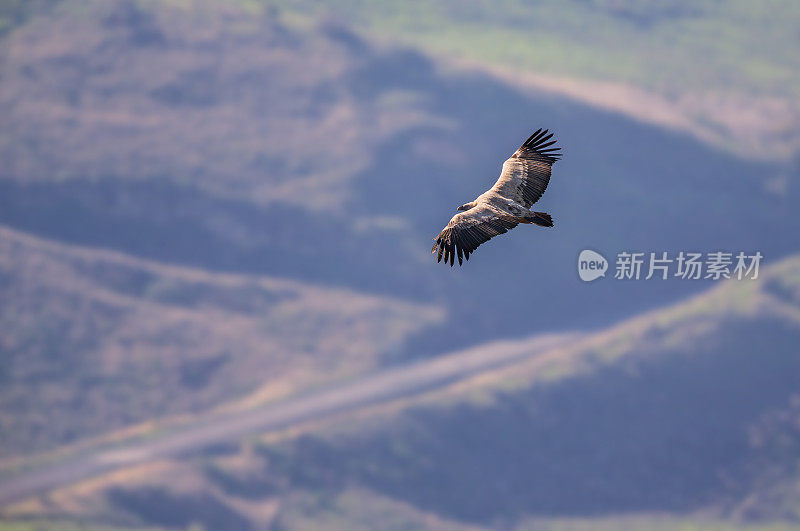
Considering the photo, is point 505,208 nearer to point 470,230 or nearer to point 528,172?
point 470,230

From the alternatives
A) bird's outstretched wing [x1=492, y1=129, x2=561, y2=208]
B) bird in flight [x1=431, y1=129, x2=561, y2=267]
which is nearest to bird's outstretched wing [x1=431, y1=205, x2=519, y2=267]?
bird in flight [x1=431, y1=129, x2=561, y2=267]

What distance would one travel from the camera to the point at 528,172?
67125 mm

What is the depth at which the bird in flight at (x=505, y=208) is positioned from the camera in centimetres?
6144

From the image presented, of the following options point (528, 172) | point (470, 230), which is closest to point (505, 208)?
point (470, 230)

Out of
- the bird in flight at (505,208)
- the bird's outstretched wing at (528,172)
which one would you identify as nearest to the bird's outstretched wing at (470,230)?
the bird in flight at (505,208)

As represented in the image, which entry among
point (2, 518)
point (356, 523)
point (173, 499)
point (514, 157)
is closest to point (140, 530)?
point (173, 499)

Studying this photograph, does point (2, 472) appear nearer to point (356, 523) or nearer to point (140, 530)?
point (140, 530)

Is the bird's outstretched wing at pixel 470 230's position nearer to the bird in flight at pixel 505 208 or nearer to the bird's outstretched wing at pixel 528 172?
the bird in flight at pixel 505 208

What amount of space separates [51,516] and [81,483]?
945 cm

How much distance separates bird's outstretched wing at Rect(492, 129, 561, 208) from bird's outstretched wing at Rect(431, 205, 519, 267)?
3008 millimetres

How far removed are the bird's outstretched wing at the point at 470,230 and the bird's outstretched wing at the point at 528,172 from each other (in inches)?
118

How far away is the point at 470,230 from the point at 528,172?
7.40 m

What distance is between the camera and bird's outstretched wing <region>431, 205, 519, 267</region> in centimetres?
6116

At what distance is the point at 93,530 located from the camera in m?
183
